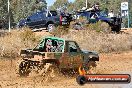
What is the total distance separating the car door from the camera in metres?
15.9

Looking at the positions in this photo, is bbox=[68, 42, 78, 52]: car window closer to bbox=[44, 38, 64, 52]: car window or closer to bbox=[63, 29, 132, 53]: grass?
bbox=[44, 38, 64, 52]: car window

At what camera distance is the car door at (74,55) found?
15.9m

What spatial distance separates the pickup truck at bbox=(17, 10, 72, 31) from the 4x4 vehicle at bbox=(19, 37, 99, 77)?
13.7 metres

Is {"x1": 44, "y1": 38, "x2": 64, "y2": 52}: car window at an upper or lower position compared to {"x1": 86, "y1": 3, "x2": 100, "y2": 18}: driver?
lower

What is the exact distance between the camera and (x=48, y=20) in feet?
100

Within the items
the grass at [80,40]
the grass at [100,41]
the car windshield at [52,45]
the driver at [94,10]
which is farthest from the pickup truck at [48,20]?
the car windshield at [52,45]

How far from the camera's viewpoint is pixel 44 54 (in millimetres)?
14773

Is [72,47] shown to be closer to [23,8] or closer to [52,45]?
[52,45]

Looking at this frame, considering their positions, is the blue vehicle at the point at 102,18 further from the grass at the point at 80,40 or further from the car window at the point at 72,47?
the car window at the point at 72,47

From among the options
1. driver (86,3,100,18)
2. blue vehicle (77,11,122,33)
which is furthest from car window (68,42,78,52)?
blue vehicle (77,11,122,33)

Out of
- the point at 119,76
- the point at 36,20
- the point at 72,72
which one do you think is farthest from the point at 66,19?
the point at 119,76

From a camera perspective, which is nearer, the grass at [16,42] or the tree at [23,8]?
the grass at [16,42]

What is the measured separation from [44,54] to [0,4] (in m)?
63.5

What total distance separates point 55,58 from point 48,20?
617 inches
